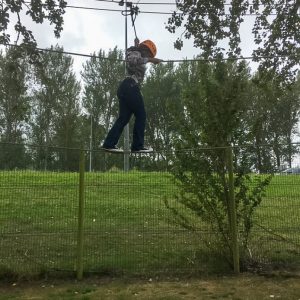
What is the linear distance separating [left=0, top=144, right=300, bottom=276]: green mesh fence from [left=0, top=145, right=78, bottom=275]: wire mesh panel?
0.02m

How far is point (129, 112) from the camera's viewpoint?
845cm

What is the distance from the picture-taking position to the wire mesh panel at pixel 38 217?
829 centimetres

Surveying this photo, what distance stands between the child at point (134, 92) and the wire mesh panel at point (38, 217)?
2.82 feet

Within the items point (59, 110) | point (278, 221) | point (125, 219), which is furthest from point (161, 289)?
point (59, 110)

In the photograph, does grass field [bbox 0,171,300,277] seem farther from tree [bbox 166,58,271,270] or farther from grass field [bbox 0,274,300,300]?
grass field [bbox 0,274,300,300]

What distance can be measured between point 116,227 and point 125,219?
0.83 ft

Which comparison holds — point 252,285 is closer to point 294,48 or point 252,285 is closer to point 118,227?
point 118,227

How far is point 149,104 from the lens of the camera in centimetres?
5188

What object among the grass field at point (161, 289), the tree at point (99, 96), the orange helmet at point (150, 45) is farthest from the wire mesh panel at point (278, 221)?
the tree at point (99, 96)

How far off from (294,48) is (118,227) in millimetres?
5999

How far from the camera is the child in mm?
8281

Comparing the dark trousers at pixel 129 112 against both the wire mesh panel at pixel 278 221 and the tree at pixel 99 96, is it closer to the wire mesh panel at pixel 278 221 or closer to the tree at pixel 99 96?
the wire mesh panel at pixel 278 221

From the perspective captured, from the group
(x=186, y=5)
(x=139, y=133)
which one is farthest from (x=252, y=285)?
(x=186, y=5)

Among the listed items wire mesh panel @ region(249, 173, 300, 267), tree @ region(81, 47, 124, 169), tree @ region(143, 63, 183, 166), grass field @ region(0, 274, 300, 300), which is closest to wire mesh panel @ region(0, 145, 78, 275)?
grass field @ region(0, 274, 300, 300)
